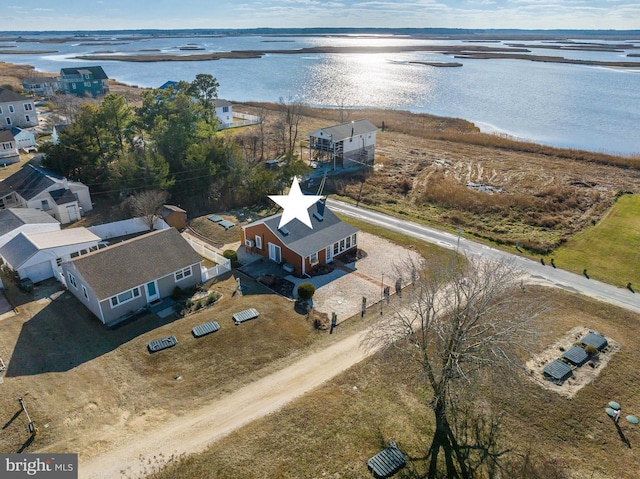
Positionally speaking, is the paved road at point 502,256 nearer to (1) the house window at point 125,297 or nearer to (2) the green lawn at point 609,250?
(2) the green lawn at point 609,250

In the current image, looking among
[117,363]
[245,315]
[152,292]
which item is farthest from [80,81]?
[117,363]

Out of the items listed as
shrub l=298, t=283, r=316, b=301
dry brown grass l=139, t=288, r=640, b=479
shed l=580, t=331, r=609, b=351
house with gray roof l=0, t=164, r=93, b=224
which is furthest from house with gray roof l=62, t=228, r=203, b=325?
shed l=580, t=331, r=609, b=351

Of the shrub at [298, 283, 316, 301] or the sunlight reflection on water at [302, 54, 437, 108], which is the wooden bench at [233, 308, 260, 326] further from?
the sunlight reflection on water at [302, 54, 437, 108]

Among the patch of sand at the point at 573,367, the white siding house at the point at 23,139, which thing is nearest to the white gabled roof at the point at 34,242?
the patch of sand at the point at 573,367

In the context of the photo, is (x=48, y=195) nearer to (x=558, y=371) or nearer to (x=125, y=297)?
(x=125, y=297)

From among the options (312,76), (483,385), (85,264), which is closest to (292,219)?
(85,264)

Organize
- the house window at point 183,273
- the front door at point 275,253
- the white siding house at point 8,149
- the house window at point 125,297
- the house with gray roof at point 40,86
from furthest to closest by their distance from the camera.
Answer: the house with gray roof at point 40,86 → the white siding house at point 8,149 → the front door at point 275,253 → the house window at point 183,273 → the house window at point 125,297

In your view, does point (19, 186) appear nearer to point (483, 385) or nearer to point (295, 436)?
point (295, 436)
